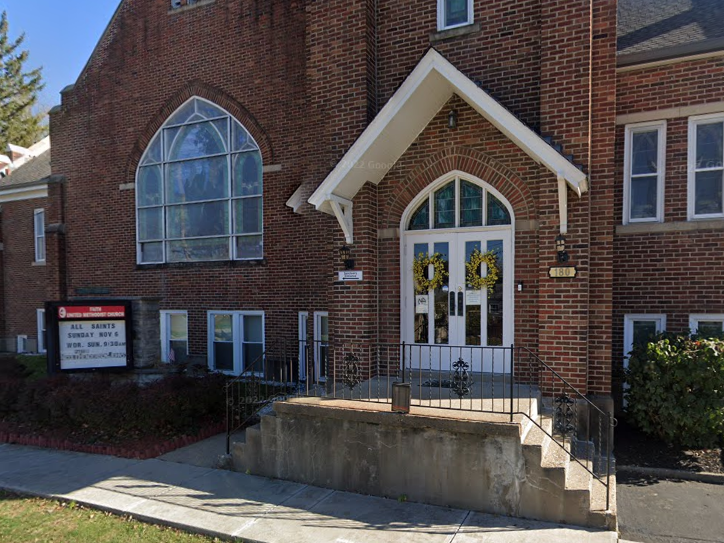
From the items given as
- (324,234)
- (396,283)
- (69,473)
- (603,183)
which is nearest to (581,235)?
(603,183)

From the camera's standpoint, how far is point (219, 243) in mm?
12016

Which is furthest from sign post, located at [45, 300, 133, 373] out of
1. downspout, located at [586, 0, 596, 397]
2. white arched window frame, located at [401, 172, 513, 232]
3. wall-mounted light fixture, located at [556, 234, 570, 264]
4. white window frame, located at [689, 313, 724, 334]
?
white window frame, located at [689, 313, 724, 334]

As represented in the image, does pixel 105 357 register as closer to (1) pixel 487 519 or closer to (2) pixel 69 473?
(2) pixel 69 473

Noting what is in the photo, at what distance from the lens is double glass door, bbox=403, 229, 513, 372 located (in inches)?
304

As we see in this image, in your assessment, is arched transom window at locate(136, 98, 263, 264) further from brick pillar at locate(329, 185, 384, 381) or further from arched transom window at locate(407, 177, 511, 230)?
arched transom window at locate(407, 177, 511, 230)

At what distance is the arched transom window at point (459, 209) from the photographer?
782 cm

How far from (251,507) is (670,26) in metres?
10.3

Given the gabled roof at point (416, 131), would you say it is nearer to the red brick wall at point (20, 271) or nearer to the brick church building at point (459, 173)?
the brick church building at point (459, 173)

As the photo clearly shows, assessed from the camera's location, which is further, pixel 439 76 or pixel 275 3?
pixel 275 3

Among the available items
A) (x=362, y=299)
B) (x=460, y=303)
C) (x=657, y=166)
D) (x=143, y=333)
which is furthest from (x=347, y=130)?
(x=143, y=333)

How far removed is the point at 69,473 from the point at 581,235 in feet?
25.5

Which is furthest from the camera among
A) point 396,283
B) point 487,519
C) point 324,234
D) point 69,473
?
point 324,234

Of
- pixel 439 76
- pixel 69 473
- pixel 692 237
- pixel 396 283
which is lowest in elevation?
pixel 69 473

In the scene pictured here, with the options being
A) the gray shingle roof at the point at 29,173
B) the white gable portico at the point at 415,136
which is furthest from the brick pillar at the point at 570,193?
the gray shingle roof at the point at 29,173
